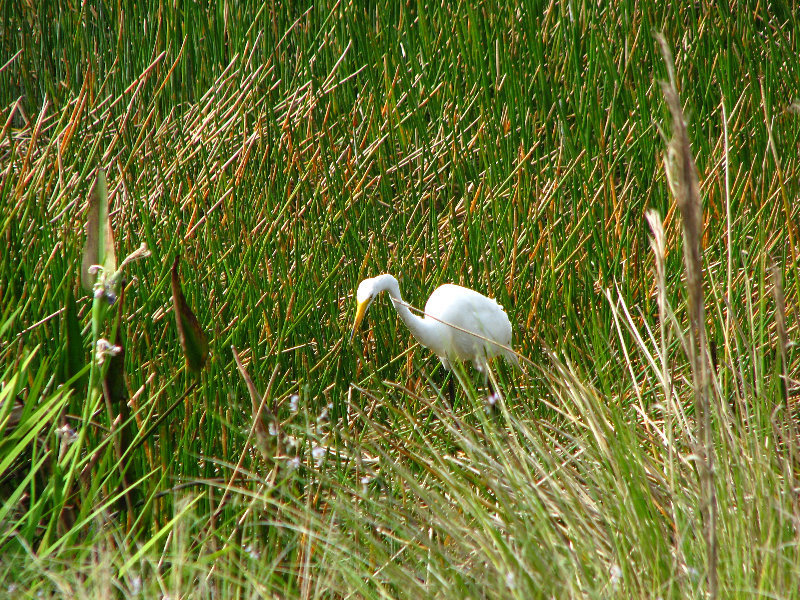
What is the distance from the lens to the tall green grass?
111cm

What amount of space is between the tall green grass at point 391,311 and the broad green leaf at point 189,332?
0.07m

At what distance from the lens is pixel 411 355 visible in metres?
2.25

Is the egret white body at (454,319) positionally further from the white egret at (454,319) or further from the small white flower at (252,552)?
the small white flower at (252,552)

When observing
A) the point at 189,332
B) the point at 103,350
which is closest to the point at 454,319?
the point at 189,332

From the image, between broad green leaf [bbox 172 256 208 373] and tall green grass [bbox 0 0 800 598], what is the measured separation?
7 centimetres

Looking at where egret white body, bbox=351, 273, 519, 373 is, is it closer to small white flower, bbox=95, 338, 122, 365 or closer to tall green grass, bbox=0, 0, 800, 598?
tall green grass, bbox=0, 0, 800, 598

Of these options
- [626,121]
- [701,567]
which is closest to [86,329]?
[701,567]

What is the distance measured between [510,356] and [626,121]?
38.3 inches

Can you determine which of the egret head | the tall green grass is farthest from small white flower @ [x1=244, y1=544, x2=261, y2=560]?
the egret head

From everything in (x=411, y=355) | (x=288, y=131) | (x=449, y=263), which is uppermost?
(x=288, y=131)

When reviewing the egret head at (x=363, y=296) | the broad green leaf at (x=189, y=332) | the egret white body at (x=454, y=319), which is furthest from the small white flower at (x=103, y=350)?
the egret white body at (x=454, y=319)

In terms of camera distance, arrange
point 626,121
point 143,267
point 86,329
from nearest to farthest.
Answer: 1. point 86,329
2. point 143,267
3. point 626,121

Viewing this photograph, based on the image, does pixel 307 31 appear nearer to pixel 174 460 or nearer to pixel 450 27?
pixel 450 27

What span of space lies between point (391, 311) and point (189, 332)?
1.21m
